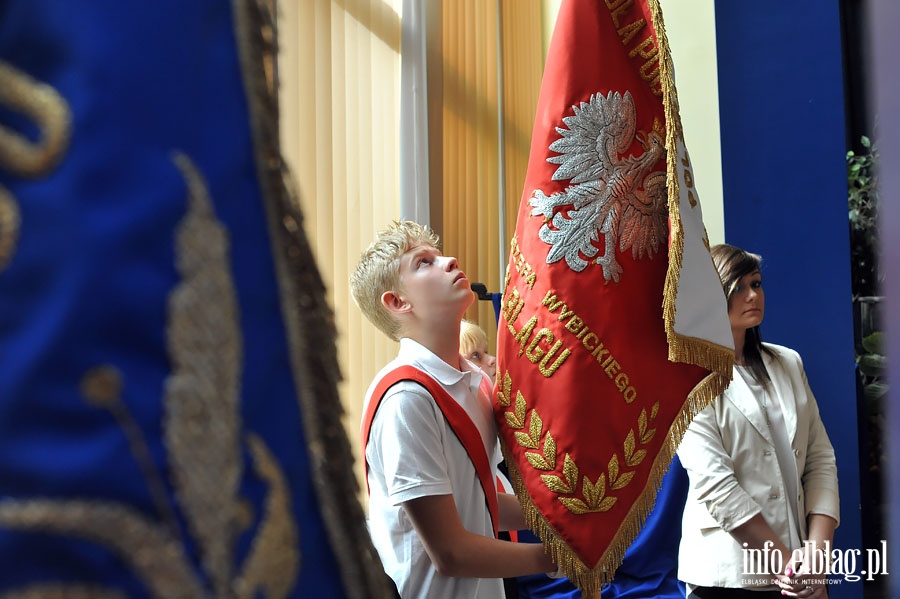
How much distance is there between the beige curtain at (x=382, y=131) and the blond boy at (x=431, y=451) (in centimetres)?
41

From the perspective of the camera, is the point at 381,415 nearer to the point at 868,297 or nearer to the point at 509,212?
the point at 509,212

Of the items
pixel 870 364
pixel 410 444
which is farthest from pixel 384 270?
pixel 870 364

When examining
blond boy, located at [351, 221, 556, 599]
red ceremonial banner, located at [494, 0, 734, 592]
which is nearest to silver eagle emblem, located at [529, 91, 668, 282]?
red ceremonial banner, located at [494, 0, 734, 592]

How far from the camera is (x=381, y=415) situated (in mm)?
1281

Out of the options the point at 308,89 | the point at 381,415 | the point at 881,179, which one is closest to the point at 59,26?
the point at 881,179

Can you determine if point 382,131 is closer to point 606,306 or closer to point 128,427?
point 606,306

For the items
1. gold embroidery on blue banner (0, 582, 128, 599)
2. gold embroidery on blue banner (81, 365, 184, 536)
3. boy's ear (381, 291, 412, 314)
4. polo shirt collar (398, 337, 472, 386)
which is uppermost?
boy's ear (381, 291, 412, 314)

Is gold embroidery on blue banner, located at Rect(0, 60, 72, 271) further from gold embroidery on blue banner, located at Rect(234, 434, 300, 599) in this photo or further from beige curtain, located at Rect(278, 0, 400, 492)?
beige curtain, located at Rect(278, 0, 400, 492)

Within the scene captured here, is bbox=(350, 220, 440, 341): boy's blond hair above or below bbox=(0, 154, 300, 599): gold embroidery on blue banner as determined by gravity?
above

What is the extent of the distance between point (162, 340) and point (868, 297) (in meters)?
3.86

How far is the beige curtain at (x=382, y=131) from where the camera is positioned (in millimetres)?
2369

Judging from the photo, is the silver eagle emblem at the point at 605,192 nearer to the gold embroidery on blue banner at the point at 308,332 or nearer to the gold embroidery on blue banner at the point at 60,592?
the gold embroidery on blue banner at the point at 308,332

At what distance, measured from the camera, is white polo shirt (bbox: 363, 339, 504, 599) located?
3.95ft

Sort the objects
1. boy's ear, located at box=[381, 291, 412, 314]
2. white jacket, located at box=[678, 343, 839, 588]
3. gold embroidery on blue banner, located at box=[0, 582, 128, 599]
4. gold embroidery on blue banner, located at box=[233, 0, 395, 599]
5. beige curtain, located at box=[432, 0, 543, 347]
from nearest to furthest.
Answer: gold embroidery on blue banner, located at box=[0, 582, 128, 599], gold embroidery on blue banner, located at box=[233, 0, 395, 599], boy's ear, located at box=[381, 291, 412, 314], white jacket, located at box=[678, 343, 839, 588], beige curtain, located at box=[432, 0, 543, 347]
